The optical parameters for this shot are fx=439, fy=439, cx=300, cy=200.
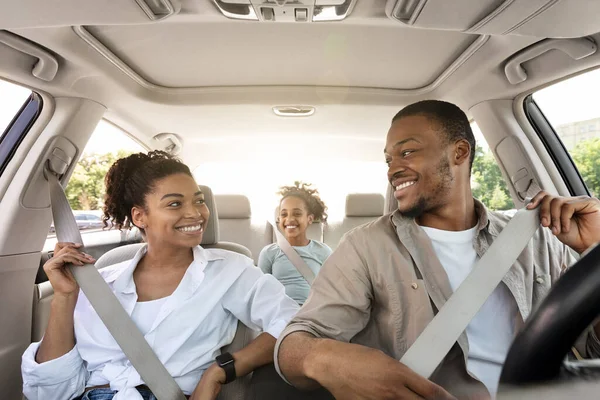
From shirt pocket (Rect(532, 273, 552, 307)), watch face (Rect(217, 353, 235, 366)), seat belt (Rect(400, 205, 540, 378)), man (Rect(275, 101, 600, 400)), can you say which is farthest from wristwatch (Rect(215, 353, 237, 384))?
shirt pocket (Rect(532, 273, 552, 307))

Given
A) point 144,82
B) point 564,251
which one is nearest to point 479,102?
point 564,251

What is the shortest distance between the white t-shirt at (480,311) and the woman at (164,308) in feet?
1.90

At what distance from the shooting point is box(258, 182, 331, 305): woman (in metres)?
3.09

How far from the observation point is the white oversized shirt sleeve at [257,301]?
160 centimetres

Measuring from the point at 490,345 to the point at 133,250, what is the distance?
170 centimetres

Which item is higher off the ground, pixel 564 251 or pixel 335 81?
pixel 335 81

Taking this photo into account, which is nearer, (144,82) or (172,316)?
(172,316)

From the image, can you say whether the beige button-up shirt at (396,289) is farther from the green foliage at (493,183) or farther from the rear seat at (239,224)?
the rear seat at (239,224)

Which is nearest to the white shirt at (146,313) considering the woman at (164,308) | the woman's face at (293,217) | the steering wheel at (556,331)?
the woman at (164,308)

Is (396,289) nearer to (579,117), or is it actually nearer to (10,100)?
(579,117)

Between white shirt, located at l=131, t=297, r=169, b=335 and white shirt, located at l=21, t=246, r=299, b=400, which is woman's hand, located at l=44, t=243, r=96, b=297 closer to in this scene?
white shirt, located at l=21, t=246, r=299, b=400

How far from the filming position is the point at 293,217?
10.7 feet

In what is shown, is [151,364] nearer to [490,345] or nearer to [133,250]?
[133,250]

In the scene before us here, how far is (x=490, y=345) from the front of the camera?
1.36 meters
